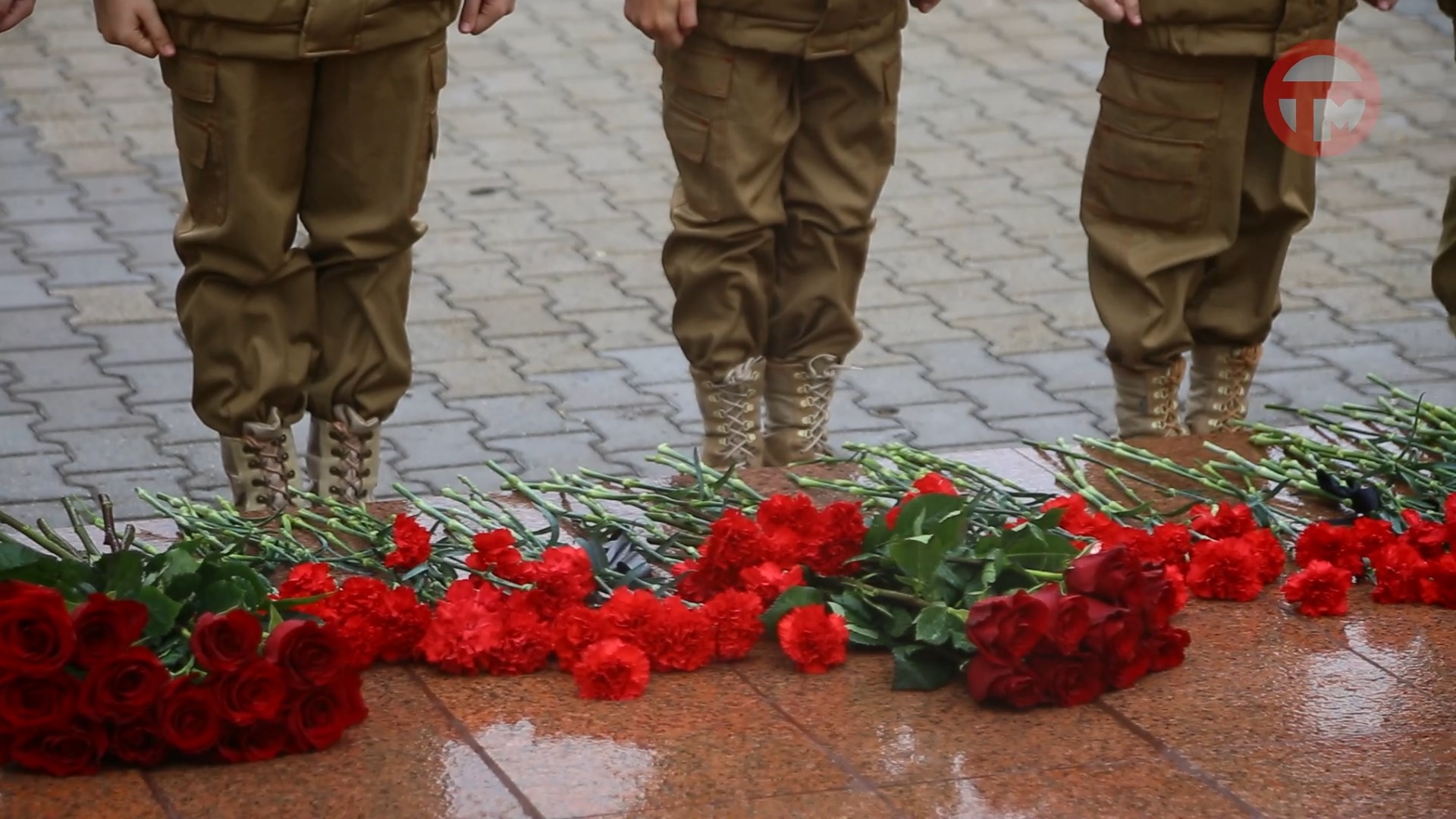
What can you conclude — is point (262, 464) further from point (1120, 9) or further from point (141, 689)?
point (1120, 9)

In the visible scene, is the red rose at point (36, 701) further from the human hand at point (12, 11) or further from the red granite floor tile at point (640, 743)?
the human hand at point (12, 11)

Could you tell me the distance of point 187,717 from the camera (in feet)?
7.47

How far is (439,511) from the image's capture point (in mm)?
3055

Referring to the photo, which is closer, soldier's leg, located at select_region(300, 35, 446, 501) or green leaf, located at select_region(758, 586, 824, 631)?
green leaf, located at select_region(758, 586, 824, 631)

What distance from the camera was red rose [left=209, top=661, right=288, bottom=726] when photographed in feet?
7.48

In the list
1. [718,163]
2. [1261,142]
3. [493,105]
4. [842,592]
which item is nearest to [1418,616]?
[842,592]

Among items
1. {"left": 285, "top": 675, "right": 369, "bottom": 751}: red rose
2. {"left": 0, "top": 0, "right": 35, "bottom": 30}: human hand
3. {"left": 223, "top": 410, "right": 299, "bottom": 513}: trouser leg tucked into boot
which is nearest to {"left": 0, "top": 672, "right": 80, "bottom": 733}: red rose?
{"left": 285, "top": 675, "right": 369, "bottom": 751}: red rose

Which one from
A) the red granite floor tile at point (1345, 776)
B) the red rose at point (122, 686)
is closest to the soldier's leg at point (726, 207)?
the red granite floor tile at point (1345, 776)

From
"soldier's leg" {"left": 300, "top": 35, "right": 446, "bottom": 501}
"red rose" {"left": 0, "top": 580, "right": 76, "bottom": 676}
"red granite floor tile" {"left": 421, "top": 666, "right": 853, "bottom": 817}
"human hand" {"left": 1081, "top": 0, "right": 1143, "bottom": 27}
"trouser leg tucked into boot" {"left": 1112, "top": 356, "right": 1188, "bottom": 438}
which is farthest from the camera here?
"trouser leg tucked into boot" {"left": 1112, "top": 356, "right": 1188, "bottom": 438}

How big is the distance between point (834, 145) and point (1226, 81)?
0.69 meters

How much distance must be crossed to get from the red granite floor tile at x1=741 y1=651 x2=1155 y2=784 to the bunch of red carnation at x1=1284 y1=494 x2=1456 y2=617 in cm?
48

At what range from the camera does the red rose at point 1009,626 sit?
2.41 meters

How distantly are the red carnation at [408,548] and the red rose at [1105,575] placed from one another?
2.99 ft

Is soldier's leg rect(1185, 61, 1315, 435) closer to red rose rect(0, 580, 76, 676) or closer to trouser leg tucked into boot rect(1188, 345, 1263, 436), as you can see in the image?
trouser leg tucked into boot rect(1188, 345, 1263, 436)
